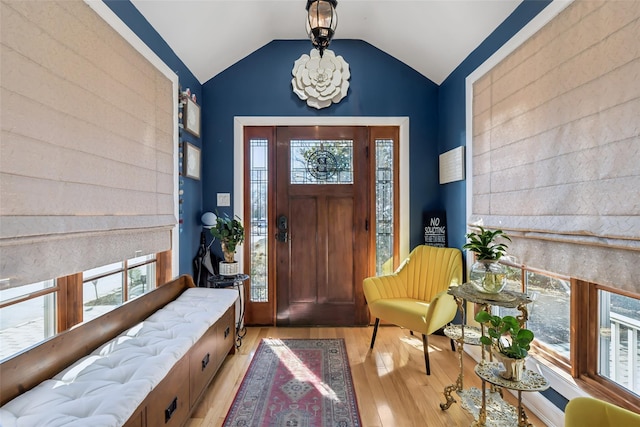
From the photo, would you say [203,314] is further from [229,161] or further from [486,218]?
[486,218]

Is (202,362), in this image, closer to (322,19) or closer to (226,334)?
(226,334)

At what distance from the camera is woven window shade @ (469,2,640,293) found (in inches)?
51.0

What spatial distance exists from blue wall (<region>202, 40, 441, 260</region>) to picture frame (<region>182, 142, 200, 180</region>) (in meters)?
0.21

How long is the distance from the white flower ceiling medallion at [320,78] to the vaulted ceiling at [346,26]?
258mm

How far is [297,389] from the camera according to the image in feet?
6.97

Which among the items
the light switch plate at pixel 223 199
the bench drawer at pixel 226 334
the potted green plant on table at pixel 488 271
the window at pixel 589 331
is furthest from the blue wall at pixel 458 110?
the light switch plate at pixel 223 199

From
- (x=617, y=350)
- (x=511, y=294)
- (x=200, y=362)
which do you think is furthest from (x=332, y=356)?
(x=617, y=350)

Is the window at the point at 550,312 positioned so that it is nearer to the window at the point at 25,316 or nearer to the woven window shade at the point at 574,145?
the woven window shade at the point at 574,145

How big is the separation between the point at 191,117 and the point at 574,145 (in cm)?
285

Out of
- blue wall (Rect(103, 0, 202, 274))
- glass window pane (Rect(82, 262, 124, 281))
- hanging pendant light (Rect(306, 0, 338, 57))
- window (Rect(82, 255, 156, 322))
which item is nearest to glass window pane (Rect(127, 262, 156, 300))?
window (Rect(82, 255, 156, 322))

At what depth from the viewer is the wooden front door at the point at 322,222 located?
3271 millimetres

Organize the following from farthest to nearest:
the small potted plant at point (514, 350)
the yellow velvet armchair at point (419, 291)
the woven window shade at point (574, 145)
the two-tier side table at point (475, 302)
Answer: the yellow velvet armchair at point (419, 291), the two-tier side table at point (475, 302), the small potted plant at point (514, 350), the woven window shade at point (574, 145)

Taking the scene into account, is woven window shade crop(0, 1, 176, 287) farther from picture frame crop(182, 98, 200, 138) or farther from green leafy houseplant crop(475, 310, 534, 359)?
green leafy houseplant crop(475, 310, 534, 359)

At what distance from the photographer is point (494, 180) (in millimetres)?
2268
